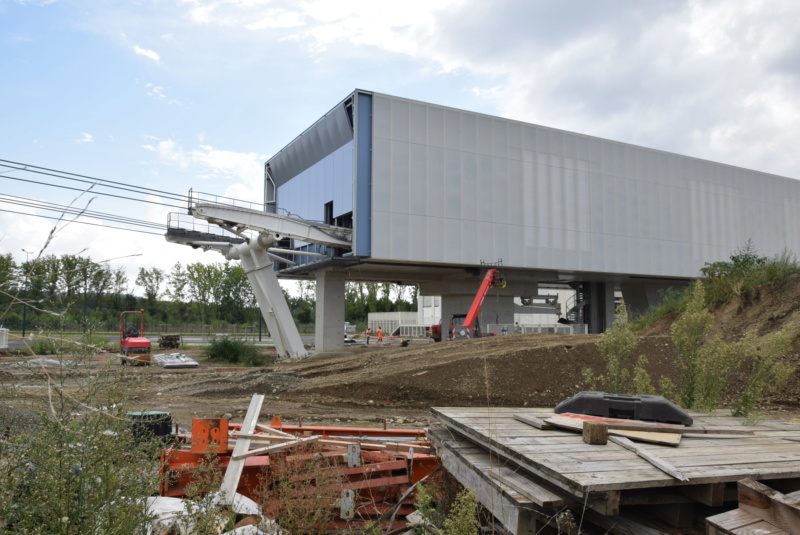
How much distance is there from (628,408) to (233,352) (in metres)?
27.2

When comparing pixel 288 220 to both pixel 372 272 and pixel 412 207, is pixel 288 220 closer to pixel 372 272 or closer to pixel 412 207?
pixel 412 207

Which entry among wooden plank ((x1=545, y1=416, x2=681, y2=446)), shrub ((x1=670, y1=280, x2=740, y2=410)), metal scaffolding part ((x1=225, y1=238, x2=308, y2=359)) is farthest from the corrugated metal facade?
wooden plank ((x1=545, y1=416, x2=681, y2=446))

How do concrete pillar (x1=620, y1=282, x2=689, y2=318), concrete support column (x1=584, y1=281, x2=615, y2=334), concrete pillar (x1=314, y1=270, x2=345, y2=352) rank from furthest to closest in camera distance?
concrete pillar (x1=620, y1=282, x2=689, y2=318), concrete support column (x1=584, y1=281, x2=615, y2=334), concrete pillar (x1=314, y1=270, x2=345, y2=352)

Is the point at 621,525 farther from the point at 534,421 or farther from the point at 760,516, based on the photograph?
the point at 534,421

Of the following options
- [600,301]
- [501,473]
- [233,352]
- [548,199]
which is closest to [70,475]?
[501,473]

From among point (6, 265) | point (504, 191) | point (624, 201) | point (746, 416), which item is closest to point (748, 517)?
point (746, 416)

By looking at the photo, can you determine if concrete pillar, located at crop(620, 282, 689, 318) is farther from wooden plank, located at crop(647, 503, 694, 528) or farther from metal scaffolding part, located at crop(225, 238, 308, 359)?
wooden plank, located at crop(647, 503, 694, 528)

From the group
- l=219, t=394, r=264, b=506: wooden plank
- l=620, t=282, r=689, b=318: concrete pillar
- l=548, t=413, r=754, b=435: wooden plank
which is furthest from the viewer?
l=620, t=282, r=689, b=318: concrete pillar

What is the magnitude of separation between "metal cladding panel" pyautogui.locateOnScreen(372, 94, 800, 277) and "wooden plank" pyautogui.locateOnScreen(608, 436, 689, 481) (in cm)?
2275

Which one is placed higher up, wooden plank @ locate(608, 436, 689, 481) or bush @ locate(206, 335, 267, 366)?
wooden plank @ locate(608, 436, 689, 481)

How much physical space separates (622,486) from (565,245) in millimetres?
30355

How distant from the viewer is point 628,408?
5.02m

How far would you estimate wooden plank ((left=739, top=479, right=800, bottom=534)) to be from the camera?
9.51 feet

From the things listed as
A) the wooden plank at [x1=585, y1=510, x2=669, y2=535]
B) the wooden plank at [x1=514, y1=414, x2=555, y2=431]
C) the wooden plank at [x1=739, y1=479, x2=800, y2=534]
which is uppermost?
the wooden plank at [x1=514, y1=414, x2=555, y2=431]
